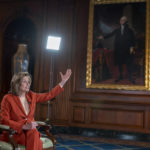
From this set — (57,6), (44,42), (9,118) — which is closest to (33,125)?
(9,118)

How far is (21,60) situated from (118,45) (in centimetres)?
257

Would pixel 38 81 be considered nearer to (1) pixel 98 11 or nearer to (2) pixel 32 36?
(2) pixel 32 36

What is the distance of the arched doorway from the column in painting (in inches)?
15.5

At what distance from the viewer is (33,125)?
267 centimetres

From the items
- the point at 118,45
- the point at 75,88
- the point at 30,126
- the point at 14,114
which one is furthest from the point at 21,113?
the point at 118,45

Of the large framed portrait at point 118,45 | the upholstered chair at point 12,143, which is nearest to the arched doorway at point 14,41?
the large framed portrait at point 118,45

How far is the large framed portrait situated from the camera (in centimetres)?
576

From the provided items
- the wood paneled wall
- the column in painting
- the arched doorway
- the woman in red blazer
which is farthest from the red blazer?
the arched doorway

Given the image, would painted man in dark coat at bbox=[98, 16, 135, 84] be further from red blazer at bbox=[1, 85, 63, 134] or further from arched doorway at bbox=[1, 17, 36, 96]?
red blazer at bbox=[1, 85, 63, 134]

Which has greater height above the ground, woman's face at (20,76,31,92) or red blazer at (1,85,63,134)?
woman's face at (20,76,31,92)

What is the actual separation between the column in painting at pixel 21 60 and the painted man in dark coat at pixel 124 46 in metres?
2.38

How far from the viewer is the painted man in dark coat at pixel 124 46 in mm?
5832

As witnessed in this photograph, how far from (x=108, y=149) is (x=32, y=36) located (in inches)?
153

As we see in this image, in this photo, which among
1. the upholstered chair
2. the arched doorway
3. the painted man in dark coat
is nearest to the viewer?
the upholstered chair
